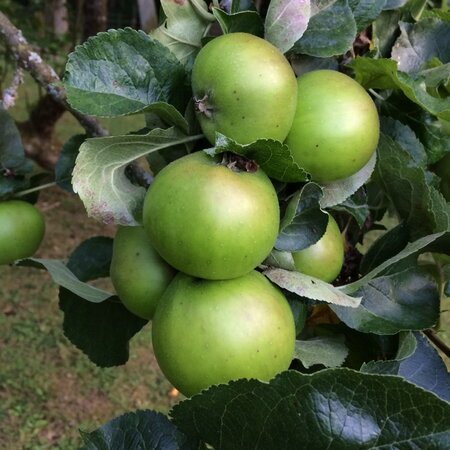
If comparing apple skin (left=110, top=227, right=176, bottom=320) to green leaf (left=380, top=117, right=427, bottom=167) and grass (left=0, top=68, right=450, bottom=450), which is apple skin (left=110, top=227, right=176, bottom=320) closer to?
green leaf (left=380, top=117, right=427, bottom=167)

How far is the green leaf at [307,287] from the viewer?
21.4 inches

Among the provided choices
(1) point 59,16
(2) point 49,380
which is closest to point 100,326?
(2) point 49,380

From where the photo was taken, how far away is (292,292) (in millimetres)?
578

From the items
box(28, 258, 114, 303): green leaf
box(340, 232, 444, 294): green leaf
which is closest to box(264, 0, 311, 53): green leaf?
box(340, 232, 444, 294): green leaf

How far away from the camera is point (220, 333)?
0.49 meters

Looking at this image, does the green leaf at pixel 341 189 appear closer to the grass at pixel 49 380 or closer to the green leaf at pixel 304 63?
the green leaf at pixel 304 63

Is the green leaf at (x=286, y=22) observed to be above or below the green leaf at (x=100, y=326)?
above

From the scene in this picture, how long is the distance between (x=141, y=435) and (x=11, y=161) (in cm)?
58

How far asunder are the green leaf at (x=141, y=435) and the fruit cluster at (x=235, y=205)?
43 millimetres

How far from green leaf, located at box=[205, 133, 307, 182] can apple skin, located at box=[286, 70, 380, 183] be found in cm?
4

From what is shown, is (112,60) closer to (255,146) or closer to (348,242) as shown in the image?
(255,146)

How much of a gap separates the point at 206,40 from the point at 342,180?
0.62ft

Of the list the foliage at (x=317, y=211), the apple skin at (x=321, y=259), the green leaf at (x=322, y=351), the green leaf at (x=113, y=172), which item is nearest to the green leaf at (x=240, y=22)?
the foliage at (x=317, y=211)

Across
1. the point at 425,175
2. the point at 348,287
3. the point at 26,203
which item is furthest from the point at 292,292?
the point at 26,203
